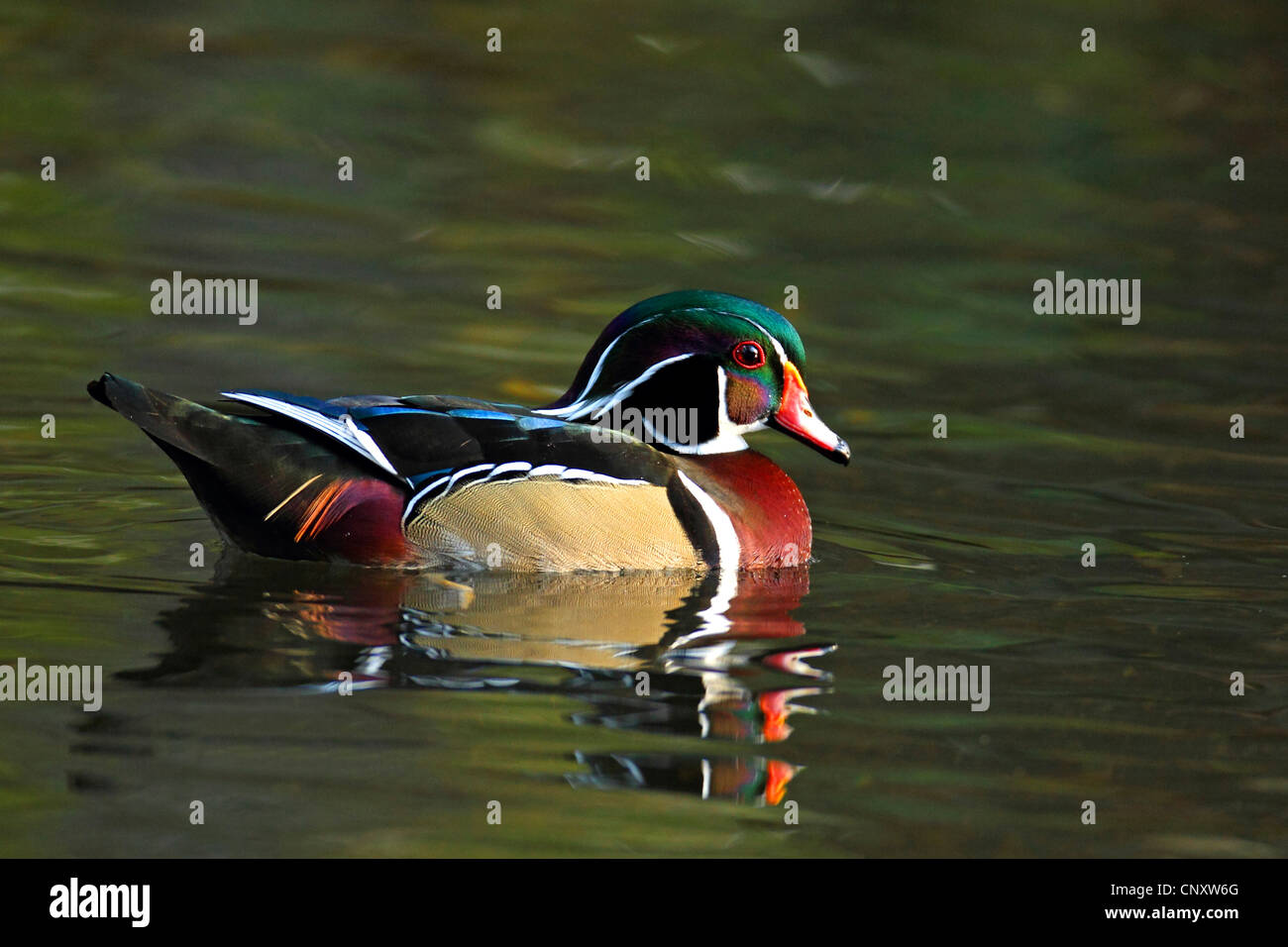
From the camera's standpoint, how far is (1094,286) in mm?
14211

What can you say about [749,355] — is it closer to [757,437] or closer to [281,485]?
[281,485]

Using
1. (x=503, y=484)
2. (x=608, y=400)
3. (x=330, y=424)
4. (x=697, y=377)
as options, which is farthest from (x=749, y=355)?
(x=330, y=424)

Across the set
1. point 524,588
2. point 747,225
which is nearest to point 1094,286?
point 747,225

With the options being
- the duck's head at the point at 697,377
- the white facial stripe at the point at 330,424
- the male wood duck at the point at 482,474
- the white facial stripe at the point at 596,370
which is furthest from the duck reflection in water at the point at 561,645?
the white facial stripe at the point at 596,370

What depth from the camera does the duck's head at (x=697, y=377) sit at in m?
8.88

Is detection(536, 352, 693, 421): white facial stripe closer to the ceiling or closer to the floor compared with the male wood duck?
closer to the ceiling

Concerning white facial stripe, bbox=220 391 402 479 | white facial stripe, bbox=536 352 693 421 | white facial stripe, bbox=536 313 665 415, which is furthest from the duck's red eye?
white facial stripe, bbox=220 391 402 479

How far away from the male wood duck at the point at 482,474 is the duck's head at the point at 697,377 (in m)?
0.01

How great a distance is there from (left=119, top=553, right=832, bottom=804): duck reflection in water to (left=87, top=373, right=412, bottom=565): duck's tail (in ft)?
0.47

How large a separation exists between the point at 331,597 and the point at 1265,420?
621 cm

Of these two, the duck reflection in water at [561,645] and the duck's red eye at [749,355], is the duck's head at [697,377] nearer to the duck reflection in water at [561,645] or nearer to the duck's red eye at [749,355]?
the duck's red eye at [749,355]

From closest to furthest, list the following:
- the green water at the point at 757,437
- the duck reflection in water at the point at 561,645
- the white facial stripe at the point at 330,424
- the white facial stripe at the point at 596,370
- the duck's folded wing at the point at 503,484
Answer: the green water at the point at 757,437
the duck reflection in water at the point at 561,645
the white facial stripe at the point at 330,424
the duck's folded wing at the point at 503,484
the white facial stripe at the point at 596,370

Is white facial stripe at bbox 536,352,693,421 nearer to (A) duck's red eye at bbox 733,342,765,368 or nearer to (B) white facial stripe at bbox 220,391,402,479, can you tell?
(A) duck's red eye at bbox 733,342,765,368

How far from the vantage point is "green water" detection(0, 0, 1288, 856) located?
20.7 feet
